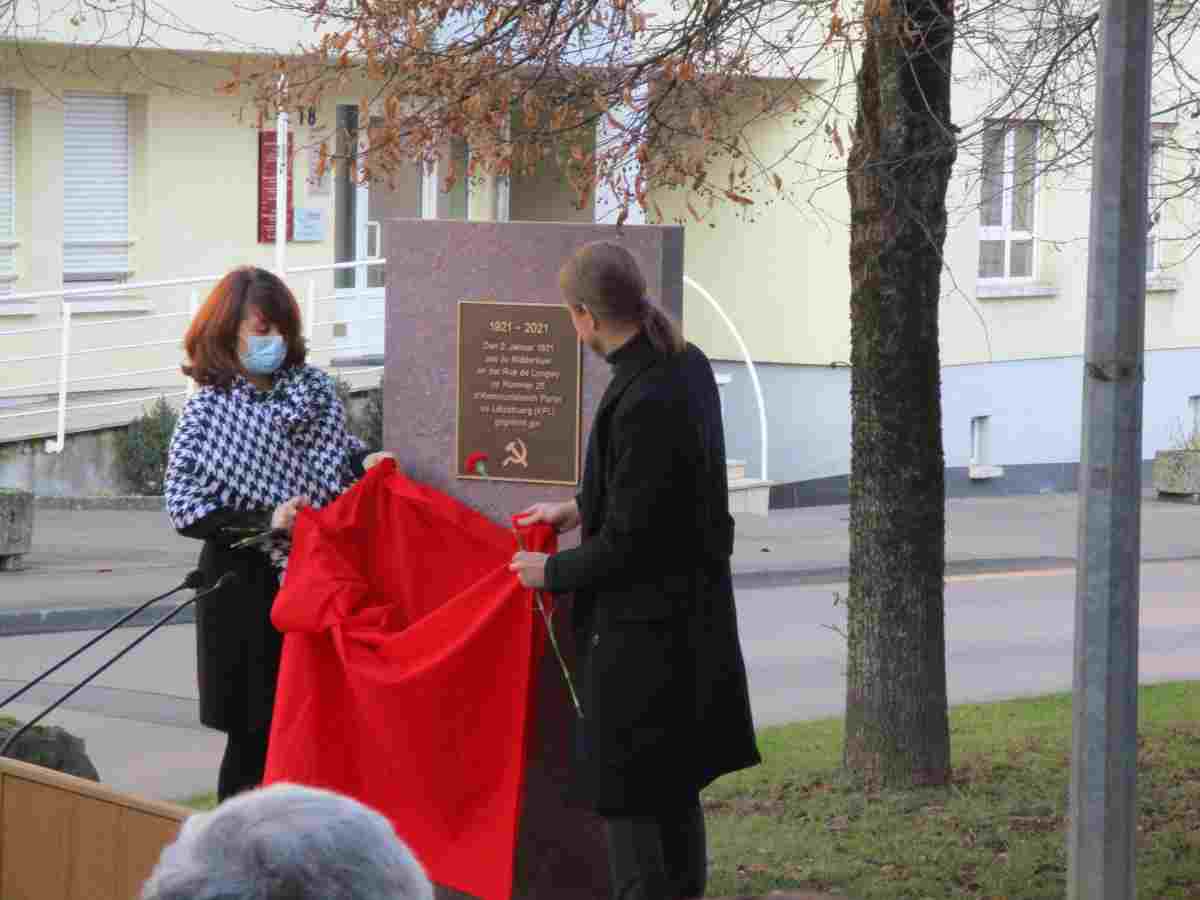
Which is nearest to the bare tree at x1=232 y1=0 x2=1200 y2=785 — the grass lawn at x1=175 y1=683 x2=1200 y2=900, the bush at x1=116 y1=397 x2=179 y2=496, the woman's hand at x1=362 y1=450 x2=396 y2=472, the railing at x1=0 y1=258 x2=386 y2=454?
the grass lawn at x1=175 y1=683 x2=1200 y2=900

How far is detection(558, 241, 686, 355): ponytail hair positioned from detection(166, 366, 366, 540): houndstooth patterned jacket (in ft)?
4.06

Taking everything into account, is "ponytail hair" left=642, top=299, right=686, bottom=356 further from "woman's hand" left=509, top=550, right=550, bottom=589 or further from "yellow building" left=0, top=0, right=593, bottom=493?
"yellow building" left=0, top=0, right=593, bottom=493

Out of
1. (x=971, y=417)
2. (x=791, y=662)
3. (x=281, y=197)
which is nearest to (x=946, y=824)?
(x=791, y=662)

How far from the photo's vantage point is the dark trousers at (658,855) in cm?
491

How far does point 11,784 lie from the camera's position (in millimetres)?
4074

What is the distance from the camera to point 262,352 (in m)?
5.69

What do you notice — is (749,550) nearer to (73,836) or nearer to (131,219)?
(131,219)

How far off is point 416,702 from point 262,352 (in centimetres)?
111

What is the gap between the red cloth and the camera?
5453 millimetres

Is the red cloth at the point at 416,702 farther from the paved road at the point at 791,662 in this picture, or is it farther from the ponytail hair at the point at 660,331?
the paved road at the point at 791,662

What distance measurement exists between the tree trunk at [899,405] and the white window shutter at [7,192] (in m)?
13.2

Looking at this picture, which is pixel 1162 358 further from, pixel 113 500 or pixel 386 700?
pixel 386 700

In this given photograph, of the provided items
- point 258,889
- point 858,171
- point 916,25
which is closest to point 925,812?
point 858,171

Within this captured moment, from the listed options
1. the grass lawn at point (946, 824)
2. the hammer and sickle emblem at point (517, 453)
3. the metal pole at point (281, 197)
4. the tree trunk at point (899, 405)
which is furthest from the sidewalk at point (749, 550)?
the hammer and sickle emblem at point (517, 453)
